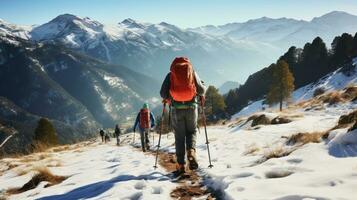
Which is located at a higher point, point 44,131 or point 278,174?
point 278,174

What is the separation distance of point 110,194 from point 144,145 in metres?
12.2

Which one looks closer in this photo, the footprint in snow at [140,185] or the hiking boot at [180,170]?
the footprint in snow at [140,185]

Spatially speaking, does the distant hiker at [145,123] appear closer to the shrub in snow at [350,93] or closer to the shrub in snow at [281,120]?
the shrub in snow at [281,120]

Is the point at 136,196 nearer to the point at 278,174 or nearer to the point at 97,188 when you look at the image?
the point at 97,188

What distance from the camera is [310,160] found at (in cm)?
748

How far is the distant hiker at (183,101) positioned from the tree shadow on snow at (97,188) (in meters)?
0.66

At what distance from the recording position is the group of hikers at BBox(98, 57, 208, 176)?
977cm

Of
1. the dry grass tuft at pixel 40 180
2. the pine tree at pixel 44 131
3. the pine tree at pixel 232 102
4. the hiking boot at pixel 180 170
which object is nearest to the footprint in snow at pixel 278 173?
the hiking boot at pixel 180 170

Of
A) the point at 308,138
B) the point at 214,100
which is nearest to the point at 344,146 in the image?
the point at 308,138

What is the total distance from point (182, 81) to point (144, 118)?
34.2 ft

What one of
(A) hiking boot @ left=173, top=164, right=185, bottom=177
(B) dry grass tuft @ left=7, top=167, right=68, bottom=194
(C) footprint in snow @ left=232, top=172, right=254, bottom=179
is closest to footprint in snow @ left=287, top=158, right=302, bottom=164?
(C) footprint in snow @ left=232, top=172, right=254, bottom=179

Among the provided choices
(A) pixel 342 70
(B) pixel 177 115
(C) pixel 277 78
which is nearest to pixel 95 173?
(B) pixel 177 115

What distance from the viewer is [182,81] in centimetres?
979

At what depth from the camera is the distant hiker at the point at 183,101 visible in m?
9.77
